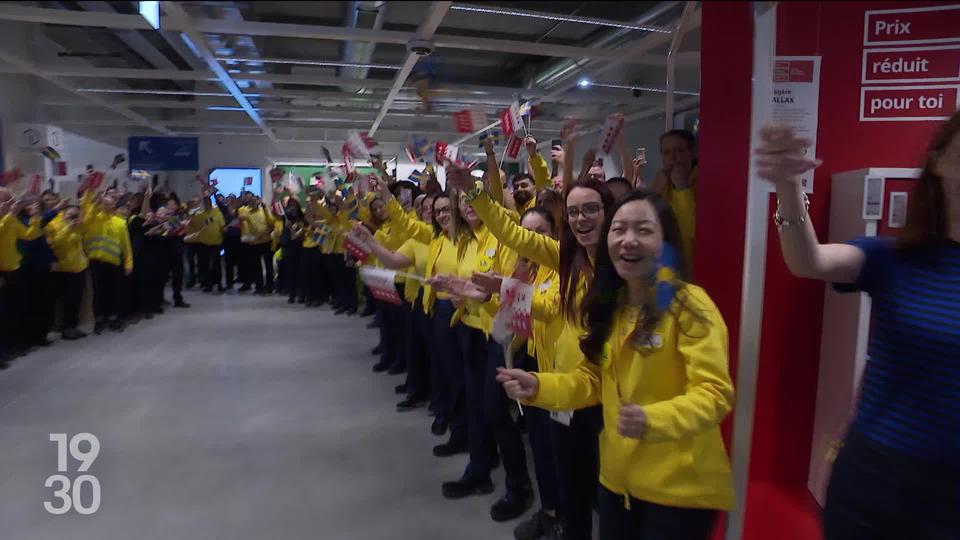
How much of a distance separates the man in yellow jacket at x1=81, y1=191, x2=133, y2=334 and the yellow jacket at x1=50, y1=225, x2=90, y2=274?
22 cm

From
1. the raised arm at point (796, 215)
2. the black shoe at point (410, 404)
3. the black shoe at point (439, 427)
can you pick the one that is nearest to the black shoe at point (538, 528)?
the black shoe at point (439, 427)

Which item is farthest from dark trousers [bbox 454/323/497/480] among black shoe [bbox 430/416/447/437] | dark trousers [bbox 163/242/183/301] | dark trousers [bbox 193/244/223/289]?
dark trousers [bbox 193/244/223/289]

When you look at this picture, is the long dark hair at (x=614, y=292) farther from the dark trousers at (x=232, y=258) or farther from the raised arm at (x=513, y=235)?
the dark trousers at (x=232, y=258)

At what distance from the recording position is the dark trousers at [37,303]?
227 inches

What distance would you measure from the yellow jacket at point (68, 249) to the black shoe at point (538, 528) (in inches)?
219

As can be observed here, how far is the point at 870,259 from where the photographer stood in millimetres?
1202

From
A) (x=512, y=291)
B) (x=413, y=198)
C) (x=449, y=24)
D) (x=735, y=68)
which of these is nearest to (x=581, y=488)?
(x=512, y=291)

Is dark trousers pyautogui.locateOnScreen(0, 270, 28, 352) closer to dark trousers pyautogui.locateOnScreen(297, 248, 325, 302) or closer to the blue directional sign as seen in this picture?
dark trousers pyautogui.locateOnScreen(297, 248, 325, 302)

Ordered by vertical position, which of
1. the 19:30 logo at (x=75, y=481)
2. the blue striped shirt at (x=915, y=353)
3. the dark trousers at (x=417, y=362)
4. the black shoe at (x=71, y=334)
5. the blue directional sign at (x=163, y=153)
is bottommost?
the 19:30 logo at (x=75, y=481)

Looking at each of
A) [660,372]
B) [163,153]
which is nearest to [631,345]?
[660,372]

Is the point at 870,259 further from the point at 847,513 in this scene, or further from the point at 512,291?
the point at 512,291

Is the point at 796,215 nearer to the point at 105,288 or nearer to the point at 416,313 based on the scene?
the point at 416,313

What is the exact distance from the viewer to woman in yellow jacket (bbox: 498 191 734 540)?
1.27 metres

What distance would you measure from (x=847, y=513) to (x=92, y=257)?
7334mm
